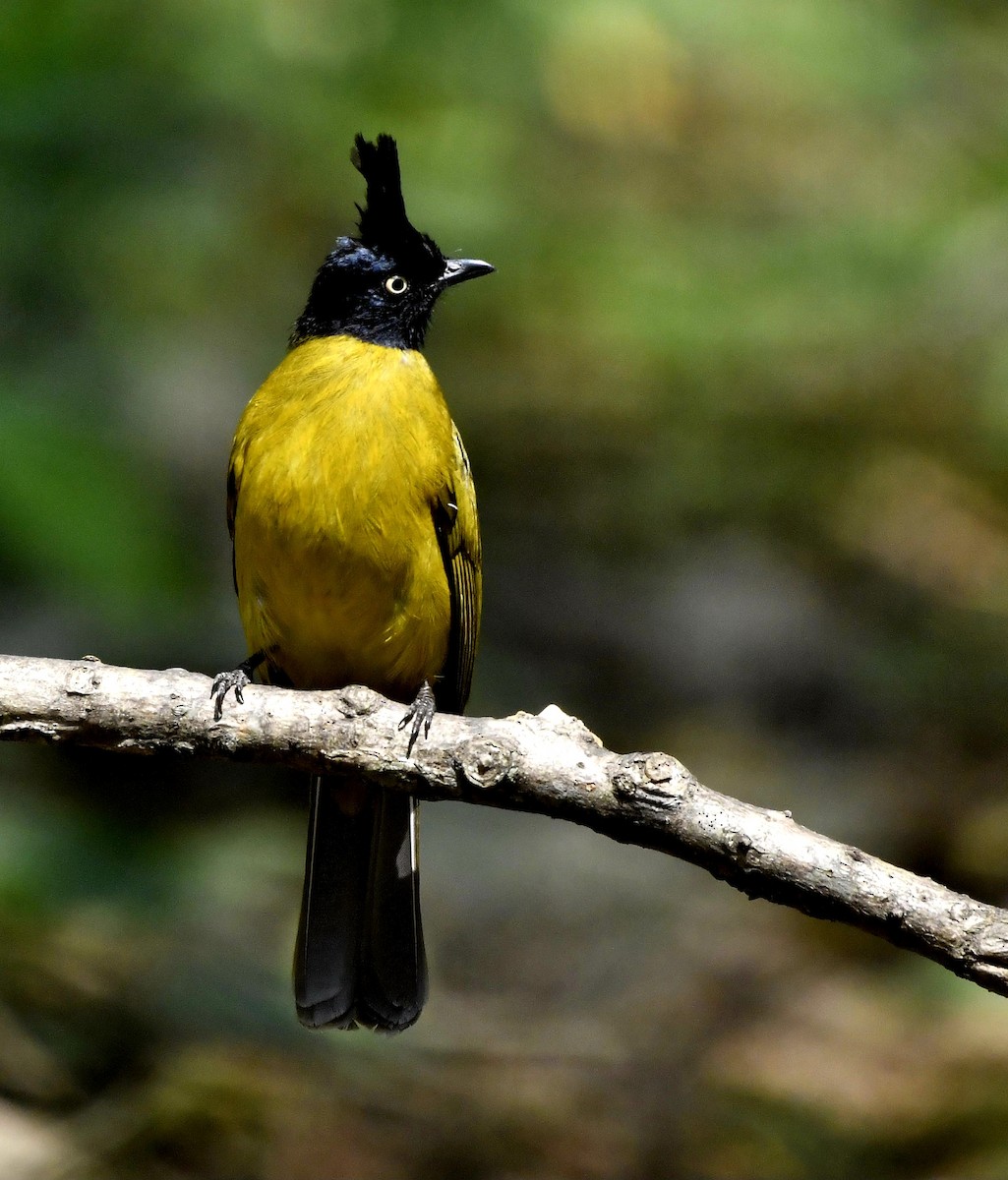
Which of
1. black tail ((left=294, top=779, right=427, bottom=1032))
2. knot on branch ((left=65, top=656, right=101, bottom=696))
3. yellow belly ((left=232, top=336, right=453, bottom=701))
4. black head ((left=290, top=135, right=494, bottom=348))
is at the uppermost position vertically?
black head ((left=290, top=135, right=494, bottom=348))

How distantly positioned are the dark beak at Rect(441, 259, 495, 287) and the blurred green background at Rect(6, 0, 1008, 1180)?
1163 millimetres

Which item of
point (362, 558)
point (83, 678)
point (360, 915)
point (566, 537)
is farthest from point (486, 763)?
point (566, 537)

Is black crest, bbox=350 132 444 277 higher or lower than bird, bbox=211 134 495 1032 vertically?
higher

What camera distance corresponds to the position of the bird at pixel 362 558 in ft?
13.5

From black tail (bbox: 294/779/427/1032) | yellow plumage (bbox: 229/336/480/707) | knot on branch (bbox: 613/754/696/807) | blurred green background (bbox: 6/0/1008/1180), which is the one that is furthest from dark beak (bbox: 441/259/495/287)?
knot on branch (bbox: 613/754/696/807)

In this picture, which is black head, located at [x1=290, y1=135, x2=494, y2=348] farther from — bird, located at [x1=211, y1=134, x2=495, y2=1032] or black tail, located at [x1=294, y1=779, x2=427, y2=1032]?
black tail, located at [x1=294, y1=779, x2=427, y2=1032]

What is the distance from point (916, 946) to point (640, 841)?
0.57 meters

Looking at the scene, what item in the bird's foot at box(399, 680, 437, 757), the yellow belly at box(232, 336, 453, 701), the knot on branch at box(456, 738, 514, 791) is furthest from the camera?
the yellow belly at box(232, 336, 453, 701)

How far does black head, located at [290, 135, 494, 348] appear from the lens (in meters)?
4.68

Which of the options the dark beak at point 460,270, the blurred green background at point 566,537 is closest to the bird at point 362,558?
the dark beak at point 460,270

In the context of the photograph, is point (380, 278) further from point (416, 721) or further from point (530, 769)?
point (530, 769)

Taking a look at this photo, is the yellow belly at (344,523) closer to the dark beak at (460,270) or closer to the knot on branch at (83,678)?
the dark beak at (460,270)

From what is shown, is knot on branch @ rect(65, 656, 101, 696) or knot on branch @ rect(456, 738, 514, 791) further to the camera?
knot on branch @ rect(65, 656, 101, 696)

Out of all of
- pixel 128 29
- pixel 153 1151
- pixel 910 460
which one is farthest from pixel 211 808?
pixel 910 460
